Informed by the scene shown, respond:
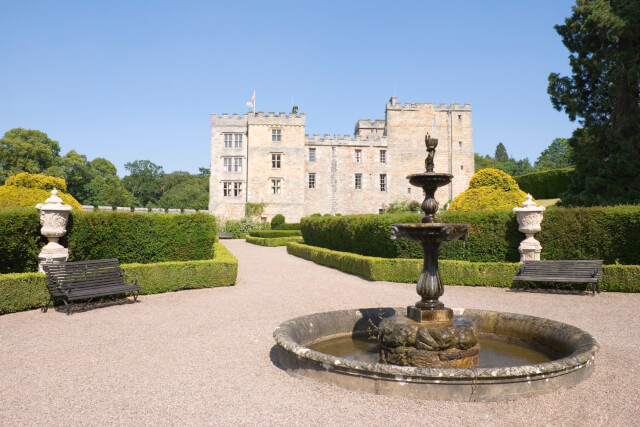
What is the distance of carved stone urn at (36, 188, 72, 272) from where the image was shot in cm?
882

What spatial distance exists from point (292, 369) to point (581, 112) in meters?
21.1

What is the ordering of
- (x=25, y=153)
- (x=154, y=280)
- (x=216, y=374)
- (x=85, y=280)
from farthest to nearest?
(x=25, y=153), (x=154, y=280), (x=85, y=280), (x=216, y=374)

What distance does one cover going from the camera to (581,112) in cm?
2011

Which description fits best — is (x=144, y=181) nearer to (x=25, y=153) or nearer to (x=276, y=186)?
(x=25, y=153)

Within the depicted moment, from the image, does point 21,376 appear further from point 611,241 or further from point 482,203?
point 482,203

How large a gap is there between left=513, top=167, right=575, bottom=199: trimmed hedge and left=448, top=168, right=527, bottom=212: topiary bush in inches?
623

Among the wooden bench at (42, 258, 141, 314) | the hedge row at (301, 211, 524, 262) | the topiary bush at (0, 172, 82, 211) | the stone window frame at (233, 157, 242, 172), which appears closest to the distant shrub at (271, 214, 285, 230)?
the stone window frame at (233, 157, 242, 172)

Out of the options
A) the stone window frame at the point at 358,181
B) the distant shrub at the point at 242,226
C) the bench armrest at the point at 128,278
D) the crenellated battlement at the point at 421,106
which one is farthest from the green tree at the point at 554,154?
the bench armrest at the point at 128,278

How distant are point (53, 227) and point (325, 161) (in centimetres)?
3174

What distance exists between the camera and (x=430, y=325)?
15.8 feet

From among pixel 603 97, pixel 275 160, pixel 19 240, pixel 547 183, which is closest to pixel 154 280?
pixel 19 240

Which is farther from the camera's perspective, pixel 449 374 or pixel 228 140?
pixel 228 140

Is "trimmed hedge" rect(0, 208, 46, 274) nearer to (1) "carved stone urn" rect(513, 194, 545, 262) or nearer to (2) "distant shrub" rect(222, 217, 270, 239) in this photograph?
(1) "carved stone urn" rect(513, 194, 545, 262)

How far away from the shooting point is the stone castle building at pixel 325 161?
3747 centimetres
